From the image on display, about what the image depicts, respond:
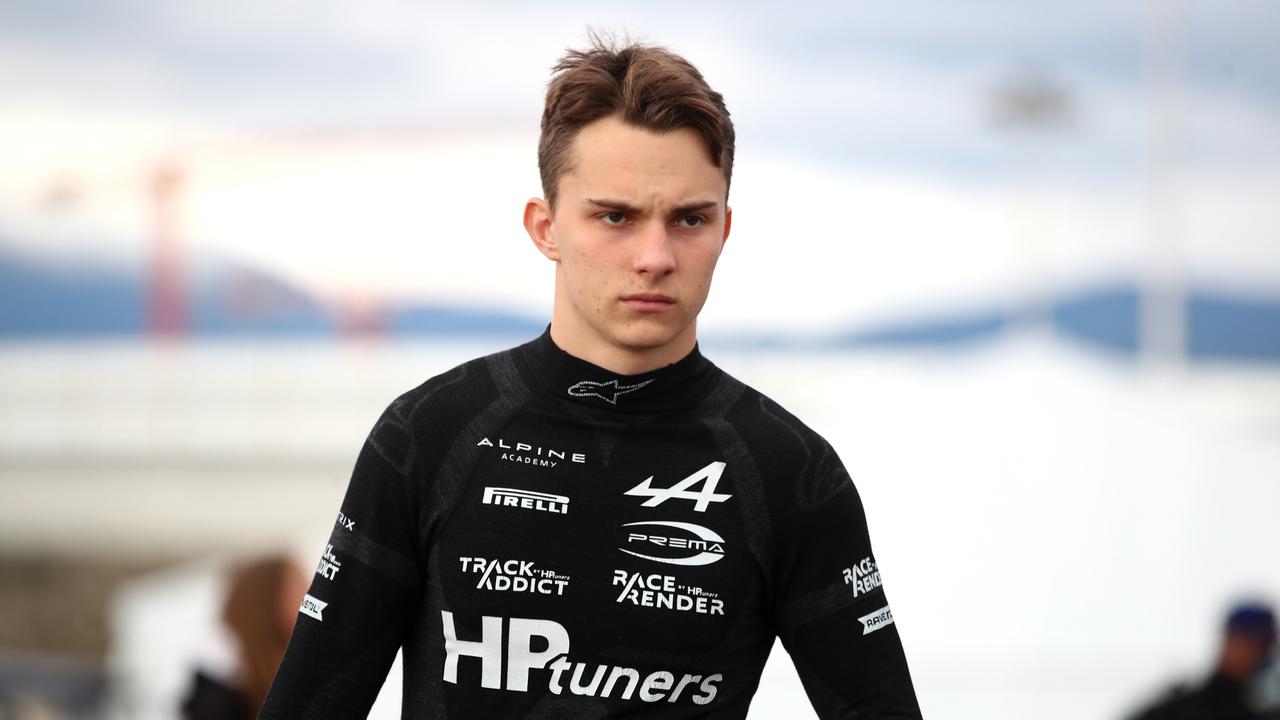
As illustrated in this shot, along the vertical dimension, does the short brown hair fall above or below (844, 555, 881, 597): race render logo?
above

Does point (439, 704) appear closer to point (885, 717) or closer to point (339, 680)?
point (339, 680)

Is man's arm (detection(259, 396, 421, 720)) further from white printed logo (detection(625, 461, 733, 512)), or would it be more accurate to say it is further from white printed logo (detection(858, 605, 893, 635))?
white printed logo (detection(858, 605, 893, 635))

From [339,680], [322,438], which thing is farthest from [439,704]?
[322,438]

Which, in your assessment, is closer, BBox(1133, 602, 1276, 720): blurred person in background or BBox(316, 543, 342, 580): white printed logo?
BBox(316, 543, 342, 580): white printed logo

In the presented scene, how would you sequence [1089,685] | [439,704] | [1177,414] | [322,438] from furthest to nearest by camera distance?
[322,438] → [1177,414] → [1089,685] → [439,704]

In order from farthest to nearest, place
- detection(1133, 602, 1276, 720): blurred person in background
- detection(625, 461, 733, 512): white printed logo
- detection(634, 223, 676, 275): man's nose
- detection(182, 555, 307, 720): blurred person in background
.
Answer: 1. detection(1133, 602, 1276, 720): blurred person in background
2. detection(182, 555, 307, 720): blurred person in background
3. detection(625, 461, 733, 512): white printed logo
4. detection(634, 223, 676, 275): man's nose

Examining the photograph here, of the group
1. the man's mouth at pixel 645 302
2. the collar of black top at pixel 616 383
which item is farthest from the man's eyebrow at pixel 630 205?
the collar of black top at pixel 616 383

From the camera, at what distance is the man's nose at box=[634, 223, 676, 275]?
2432 millimetres

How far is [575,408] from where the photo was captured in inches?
102

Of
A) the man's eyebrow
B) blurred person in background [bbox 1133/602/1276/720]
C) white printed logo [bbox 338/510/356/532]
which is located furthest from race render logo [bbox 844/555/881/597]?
blurred person in background [bbox 1133/602/1276/720]

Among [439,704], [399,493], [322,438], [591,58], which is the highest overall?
[591,58]

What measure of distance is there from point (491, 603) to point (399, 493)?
0.75 feet

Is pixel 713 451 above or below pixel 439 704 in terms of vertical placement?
above

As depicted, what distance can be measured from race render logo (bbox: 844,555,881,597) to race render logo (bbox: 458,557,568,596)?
0.47 metres
